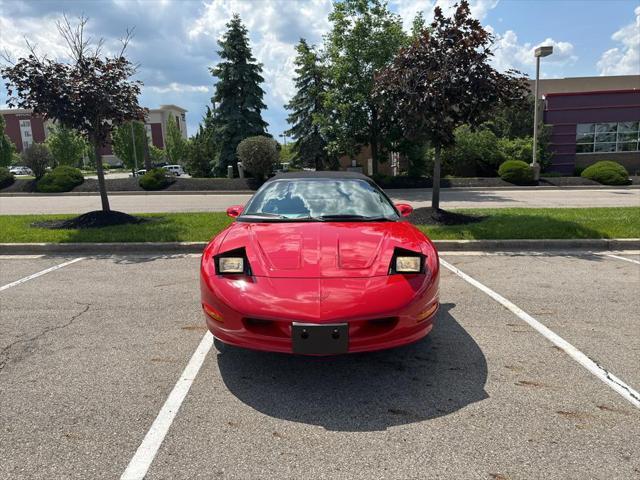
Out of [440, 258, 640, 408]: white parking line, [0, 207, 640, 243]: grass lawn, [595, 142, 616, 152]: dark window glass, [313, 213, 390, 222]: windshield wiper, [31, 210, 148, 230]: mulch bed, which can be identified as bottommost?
[440, 258, 640, 408]: white parking line

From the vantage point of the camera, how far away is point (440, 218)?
9805 mm

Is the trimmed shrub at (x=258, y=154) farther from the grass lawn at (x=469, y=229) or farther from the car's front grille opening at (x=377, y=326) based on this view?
the car's front grille opening at (x=377, y=326)

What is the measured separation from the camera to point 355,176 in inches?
193

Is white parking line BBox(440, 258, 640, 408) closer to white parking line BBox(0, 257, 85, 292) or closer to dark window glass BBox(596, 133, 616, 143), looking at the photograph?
white parking line BBox(0, 257, 85, 292)

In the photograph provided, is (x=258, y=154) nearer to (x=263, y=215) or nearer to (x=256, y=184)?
(x=256, y=184)

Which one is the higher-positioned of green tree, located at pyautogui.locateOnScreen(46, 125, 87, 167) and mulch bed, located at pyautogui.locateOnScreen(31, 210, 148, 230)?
green tree, located at pyautogui.locateOnScreen(46, 125, 87, 167)

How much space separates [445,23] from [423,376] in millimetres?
8599

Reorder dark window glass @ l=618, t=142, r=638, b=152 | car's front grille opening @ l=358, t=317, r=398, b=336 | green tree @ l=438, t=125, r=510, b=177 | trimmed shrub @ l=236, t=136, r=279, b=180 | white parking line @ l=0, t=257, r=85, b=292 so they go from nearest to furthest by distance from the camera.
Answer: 1. car's front grille opening @ l=358, t=317, r=398, b=336
2. white parking line @ l=0, t=257, r=85, b=292
3. trimmed shrub @ l=236, t=136, r=279, b=180
4. green tree @ l=438, t=125, r=510, b=177
5. dark window glass @ l=618, t=142, r=638, b=152

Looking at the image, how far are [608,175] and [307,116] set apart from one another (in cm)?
1832

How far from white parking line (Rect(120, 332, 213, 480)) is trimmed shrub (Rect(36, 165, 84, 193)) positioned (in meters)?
23.9

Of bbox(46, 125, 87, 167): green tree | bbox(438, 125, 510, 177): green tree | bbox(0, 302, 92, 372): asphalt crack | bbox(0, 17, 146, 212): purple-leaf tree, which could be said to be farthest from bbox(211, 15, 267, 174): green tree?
bbox(46, 125, 87, 167): green tree

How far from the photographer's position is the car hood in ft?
10.1

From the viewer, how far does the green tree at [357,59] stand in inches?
789


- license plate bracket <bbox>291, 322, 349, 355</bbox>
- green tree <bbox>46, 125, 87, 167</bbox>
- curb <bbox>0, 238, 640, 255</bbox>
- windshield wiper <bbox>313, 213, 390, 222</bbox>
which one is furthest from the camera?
green tree <bbox>46, 125, 87, 167</bbox>
